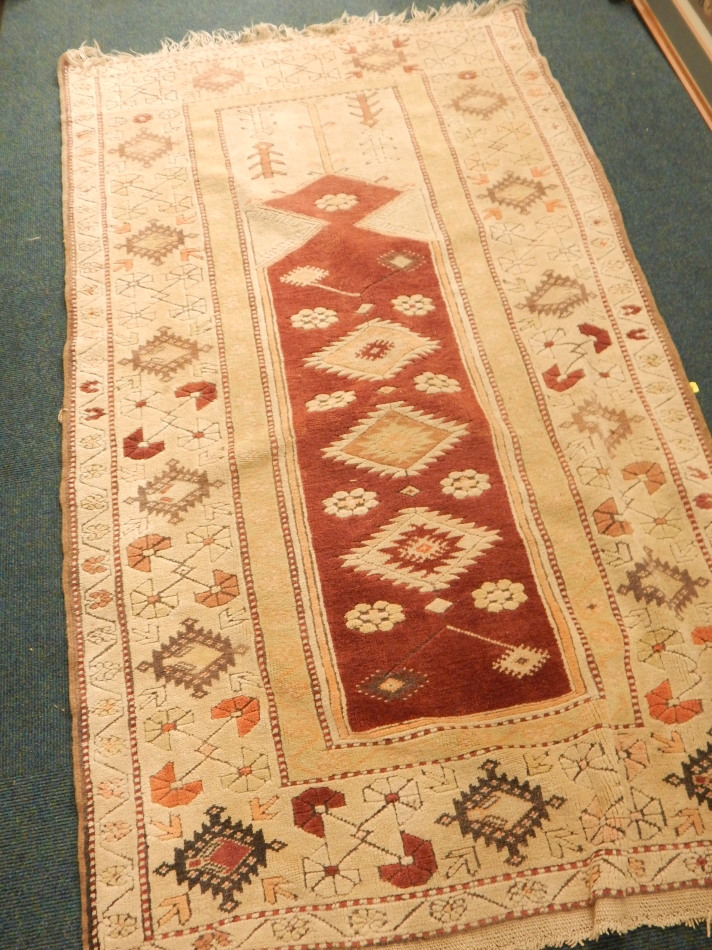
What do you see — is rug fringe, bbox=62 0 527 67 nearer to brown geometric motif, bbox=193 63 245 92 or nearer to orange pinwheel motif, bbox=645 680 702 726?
brown geometric motif, bbox=193 63 245 92

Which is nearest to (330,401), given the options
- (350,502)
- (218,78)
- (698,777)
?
(350,502)

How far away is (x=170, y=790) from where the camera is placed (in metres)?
1.67

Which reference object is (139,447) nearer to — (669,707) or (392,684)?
(392,684)

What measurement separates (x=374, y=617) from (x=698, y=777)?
642 millimetres

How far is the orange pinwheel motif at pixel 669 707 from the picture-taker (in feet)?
5.59

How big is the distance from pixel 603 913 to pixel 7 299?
6.25ft

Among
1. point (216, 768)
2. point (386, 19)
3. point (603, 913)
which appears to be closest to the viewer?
point (603, 913)

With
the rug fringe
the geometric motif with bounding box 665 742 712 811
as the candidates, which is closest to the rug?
the geometric motif with bounding box 665 742 712 811

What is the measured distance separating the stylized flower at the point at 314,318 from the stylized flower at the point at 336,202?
0.36 metres

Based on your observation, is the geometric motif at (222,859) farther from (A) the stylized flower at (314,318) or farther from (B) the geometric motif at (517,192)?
(B) the geometric motif at (517,192)

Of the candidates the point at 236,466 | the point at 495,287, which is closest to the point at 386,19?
the point at 495,287

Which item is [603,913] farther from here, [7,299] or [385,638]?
[7,299]

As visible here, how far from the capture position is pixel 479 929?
5.04ft

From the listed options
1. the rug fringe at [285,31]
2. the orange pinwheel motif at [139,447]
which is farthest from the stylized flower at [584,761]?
the rug fringe at [285,31]
